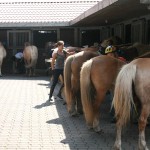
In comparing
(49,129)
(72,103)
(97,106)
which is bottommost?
(49,129)

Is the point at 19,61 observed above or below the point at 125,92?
below

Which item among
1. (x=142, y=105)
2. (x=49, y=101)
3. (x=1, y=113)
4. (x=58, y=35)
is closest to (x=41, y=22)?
(x=58, y=35)

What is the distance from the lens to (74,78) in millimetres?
7340

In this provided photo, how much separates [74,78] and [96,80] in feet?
4.49

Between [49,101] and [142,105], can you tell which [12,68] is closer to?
[49,101]

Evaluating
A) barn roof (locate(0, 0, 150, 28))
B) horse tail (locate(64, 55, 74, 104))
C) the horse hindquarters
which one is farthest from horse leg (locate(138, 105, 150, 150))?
barn roof (locate(0, 0, 150, 28))

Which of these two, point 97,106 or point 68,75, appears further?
point 68,75

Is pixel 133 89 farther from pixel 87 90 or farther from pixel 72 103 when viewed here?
pixel 72 103

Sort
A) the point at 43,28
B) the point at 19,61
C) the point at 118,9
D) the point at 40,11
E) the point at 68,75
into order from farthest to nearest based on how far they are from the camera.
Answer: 1. the point at 40,11
2. the point at 43,28
3. the point at 19,61
4. the point at 118,9
5. the point at 68,75

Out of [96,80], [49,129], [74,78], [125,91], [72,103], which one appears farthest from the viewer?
[72,103]

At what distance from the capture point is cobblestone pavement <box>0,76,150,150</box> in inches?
219

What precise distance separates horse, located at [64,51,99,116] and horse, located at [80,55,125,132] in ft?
3.59

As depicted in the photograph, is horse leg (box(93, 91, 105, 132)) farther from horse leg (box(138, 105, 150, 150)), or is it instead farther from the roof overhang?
the roof overhang

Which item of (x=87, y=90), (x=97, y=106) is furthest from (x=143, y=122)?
(x=87, y=90)
